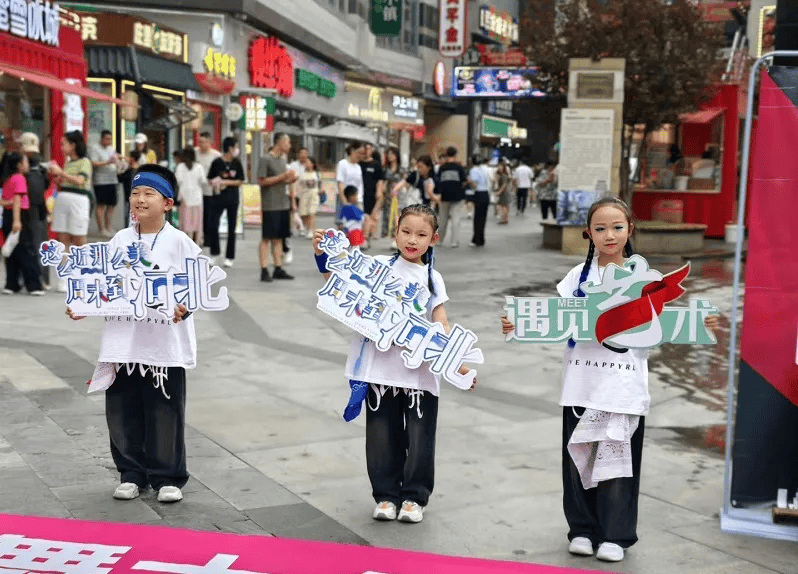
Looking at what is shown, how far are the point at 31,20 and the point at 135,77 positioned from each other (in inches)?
256

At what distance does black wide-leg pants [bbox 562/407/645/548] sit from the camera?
435 cm

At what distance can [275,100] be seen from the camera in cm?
3319

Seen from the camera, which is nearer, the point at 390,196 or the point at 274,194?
the point at 274,194

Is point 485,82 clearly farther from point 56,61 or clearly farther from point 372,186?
point 56,61

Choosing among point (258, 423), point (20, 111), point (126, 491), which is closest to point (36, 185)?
point (20, 111)

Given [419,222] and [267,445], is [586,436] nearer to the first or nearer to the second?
[419,222]

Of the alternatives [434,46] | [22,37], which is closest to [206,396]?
[22,37]

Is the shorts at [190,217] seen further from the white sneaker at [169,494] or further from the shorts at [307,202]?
the white sneaker at [169,494]

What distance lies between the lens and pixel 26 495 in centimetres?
504

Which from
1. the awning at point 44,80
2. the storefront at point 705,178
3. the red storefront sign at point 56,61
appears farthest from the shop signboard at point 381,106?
the awning at point 44,80

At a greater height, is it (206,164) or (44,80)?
(44,80)

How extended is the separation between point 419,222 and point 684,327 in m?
1.19

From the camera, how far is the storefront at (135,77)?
72.3 ft

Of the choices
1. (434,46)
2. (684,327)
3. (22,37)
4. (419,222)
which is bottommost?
(684,327)
